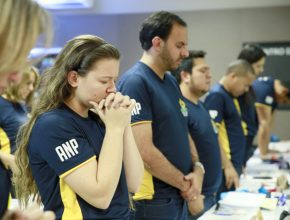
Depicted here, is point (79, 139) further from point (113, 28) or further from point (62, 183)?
point (113, 28)

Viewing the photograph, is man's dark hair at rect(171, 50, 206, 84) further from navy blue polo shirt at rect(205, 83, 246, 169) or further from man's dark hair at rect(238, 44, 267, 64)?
man's dark hair at rect(238, 44, 267, 64)

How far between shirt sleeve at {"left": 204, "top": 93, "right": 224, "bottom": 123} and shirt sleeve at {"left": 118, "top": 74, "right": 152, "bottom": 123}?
1.42 metres

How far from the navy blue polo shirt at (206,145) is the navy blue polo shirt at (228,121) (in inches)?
24.0

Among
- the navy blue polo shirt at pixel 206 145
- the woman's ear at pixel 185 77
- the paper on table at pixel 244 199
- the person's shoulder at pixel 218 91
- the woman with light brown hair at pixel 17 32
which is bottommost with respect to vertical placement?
the paper on table at pixel 244 199

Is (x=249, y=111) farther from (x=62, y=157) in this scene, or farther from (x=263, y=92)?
(x=62, y=157)

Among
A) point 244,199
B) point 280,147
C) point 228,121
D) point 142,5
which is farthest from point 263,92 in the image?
point 244,199

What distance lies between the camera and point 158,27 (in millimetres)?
2262

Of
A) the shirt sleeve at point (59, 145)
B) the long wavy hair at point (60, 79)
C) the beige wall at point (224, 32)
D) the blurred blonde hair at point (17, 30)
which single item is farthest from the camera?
the beige wall at point (224, 32)

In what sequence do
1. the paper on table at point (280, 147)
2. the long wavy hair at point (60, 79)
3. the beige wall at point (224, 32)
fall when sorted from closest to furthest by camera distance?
the long wavy hair at point (60, 79) → the paper on table at point (280, 147) → the beige wall at point (224, 32)

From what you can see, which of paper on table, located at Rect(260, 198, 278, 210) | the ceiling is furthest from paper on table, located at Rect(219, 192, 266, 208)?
the ceiling

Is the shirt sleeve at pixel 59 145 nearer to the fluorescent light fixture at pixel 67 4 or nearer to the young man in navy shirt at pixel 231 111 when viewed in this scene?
the young man in navy shirt at pixel 231 111

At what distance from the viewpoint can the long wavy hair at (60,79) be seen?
1479 millimetres

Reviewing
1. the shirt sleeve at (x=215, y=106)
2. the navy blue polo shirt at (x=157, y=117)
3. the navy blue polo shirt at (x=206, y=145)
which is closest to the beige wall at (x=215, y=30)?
the shirt sleeve at (x=215, y=106)

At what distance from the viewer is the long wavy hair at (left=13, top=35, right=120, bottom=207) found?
1479 mm
